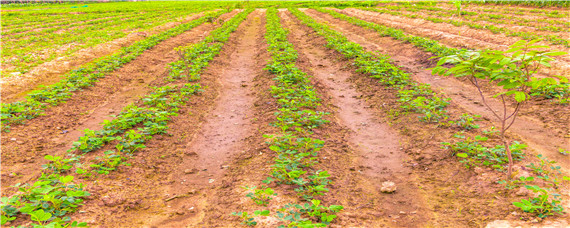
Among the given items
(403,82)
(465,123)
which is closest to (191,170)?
(465,123)

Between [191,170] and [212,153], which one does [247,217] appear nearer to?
[191,170]

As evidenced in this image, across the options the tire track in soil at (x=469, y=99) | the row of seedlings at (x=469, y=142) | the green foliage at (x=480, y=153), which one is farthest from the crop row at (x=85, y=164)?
the tire track in soil at (x=469, y=99)

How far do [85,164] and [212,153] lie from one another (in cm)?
185

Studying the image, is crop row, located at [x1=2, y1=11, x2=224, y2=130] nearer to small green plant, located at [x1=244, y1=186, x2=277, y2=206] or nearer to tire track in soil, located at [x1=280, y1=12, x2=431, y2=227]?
small green plant, located at [x1=244, y1=186, x2=277, y2=206]

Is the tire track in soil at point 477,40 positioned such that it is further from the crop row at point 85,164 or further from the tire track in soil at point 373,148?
the crop row at point 85,164

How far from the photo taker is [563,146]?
4.92 m

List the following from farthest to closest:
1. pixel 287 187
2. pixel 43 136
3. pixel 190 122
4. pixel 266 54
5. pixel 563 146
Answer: pixel 266 54 < pixel 190 122 < pixel 43 136 < pixel 563 146 < pixel 287 187

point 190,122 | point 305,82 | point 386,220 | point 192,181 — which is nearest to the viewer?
point 386,220

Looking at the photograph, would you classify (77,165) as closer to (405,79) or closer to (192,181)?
(192,181)

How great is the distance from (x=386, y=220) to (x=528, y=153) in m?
2.71

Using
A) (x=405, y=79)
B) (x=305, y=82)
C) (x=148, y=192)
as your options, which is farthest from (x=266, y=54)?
(x=148, y=192)

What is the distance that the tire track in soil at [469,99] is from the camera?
5004 millimetres

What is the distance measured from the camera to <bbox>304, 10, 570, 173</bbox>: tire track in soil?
5.00m

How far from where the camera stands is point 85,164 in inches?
168
